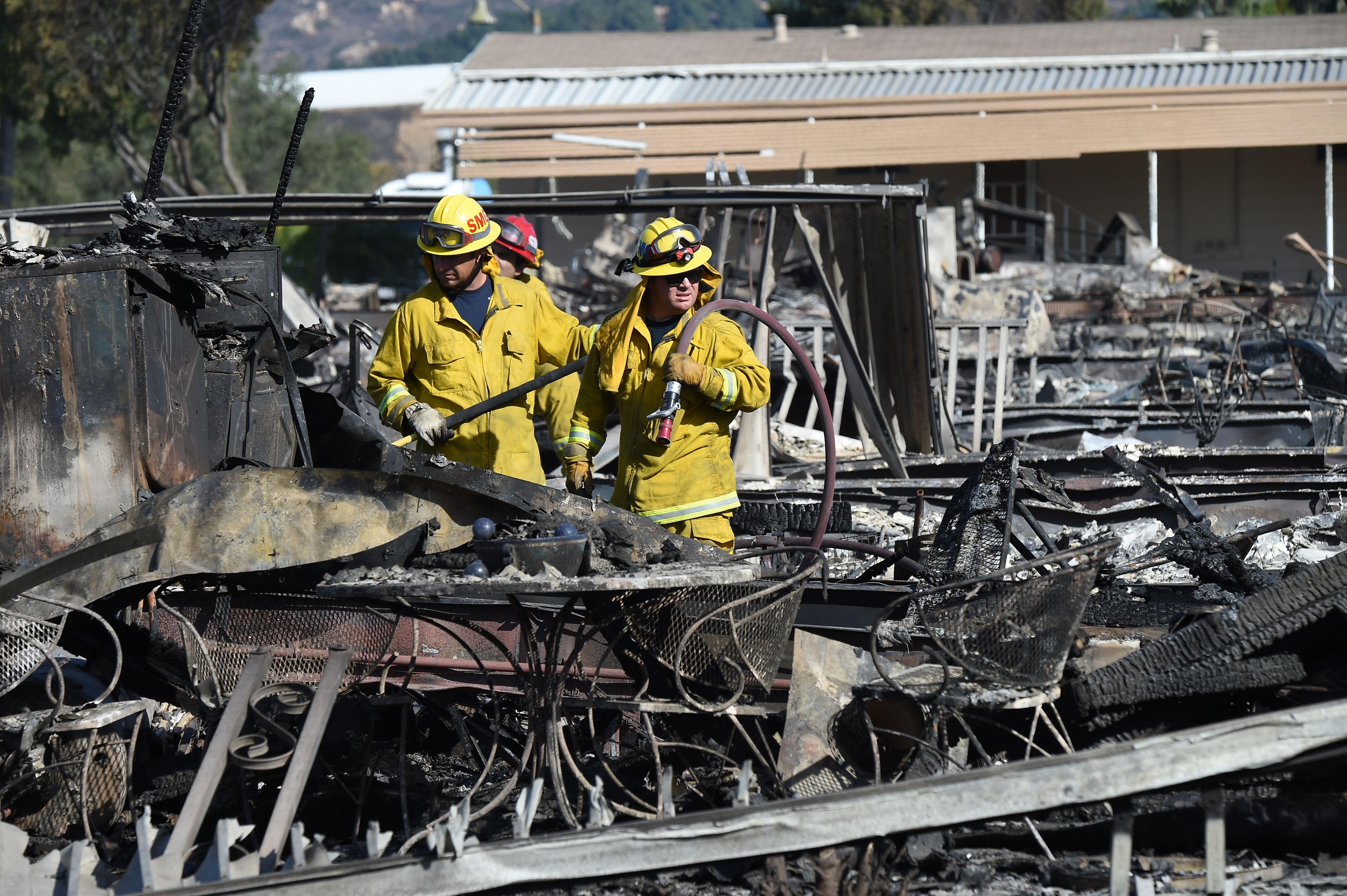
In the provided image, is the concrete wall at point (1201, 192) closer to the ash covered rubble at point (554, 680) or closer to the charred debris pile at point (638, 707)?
the ash covered rubble at point (554, 680)

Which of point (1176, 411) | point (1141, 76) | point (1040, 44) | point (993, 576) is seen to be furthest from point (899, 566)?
point (1040, 44)

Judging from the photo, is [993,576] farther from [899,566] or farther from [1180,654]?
[899,566]

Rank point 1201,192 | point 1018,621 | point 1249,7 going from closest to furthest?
1. point 1018,621
2. point 1201,192
3. point 1249,7

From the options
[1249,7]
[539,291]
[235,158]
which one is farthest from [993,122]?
[235,158]

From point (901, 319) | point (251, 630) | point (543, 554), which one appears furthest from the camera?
point (901, 319)

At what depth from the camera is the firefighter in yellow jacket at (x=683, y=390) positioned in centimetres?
461

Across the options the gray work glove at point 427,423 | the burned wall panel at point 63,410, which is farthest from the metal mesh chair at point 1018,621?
the burned wall panel at point 63,410

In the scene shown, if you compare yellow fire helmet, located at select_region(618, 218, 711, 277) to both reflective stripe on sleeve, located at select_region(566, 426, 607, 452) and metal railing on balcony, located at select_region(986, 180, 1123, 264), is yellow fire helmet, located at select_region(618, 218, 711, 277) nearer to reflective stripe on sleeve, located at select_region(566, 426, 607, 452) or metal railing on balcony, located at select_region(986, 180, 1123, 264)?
reflective stripe on sleeve, located at select_region(566, 426, 607, 452)

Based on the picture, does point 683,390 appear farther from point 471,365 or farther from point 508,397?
point 471,365

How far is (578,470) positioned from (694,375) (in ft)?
2.33

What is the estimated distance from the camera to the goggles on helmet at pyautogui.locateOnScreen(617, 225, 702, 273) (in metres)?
4.57

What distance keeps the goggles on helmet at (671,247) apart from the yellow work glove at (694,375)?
13.1 inches

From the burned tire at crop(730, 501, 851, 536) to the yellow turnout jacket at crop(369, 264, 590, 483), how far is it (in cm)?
131

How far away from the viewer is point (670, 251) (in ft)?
15.0
